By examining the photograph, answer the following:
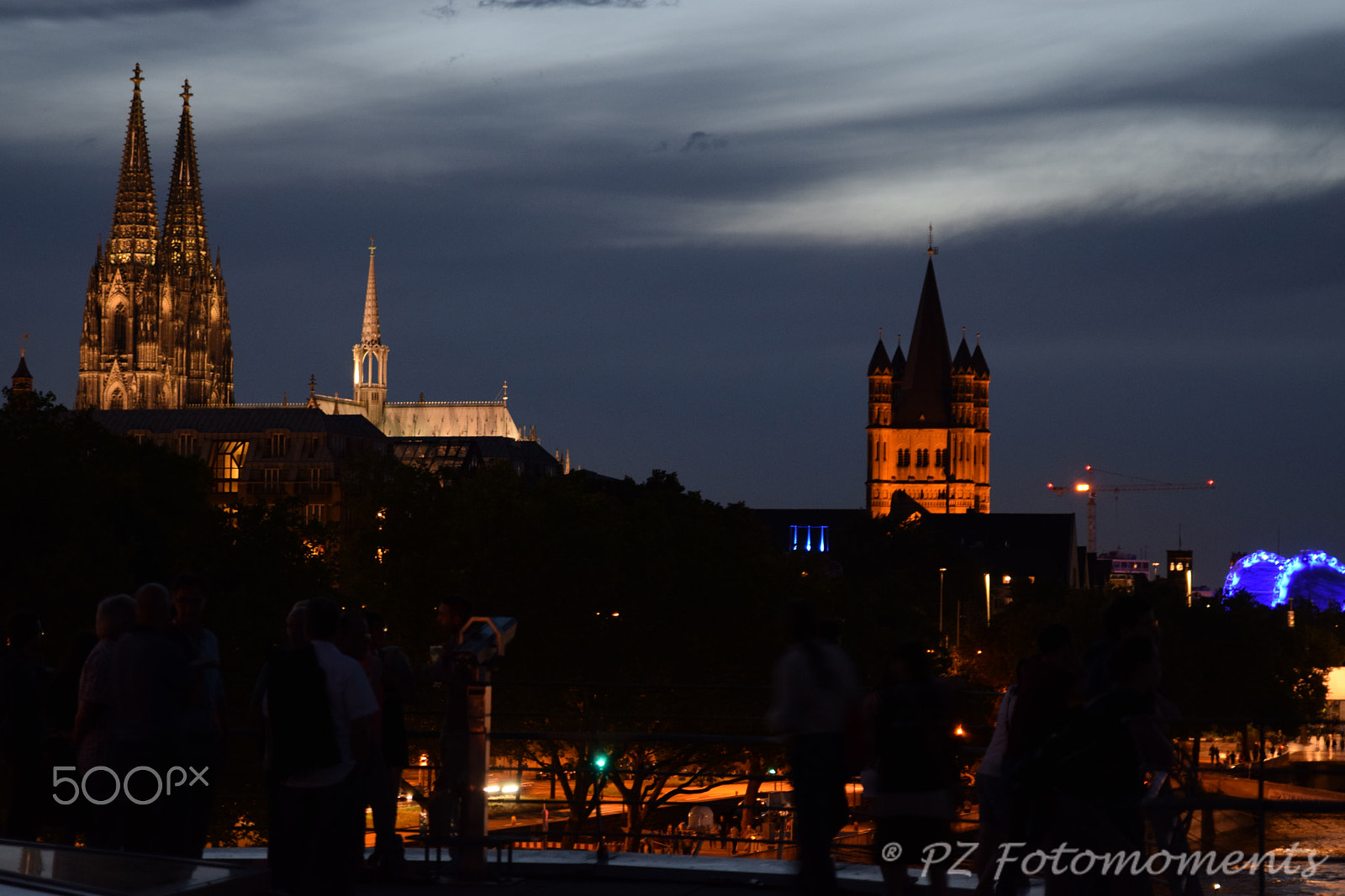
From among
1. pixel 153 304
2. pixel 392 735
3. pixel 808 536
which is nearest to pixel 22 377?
pixel 153 304

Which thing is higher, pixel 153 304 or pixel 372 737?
pixel 153 304

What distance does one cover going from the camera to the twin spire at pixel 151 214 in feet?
630

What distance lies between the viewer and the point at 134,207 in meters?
194

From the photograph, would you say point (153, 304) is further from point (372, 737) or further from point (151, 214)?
point (372, 737)

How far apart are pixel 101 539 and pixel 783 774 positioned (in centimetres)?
3404

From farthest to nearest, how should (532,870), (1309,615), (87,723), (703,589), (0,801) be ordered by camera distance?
(1309,615)
(703,589)
(0,801)
(532,870)
(87,723)

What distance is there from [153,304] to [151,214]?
38.6 feet

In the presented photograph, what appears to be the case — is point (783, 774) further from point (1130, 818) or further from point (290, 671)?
point (290, 671)

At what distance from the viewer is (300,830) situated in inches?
363

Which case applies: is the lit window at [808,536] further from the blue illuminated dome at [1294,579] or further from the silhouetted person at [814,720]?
the silhouetted person at [814,720]

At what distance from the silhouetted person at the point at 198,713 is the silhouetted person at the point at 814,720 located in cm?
330

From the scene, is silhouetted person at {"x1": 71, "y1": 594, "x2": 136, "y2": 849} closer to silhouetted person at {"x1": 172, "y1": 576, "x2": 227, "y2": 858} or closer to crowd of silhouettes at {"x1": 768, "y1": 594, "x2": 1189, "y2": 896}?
silhouetted person at {"x1": 172, "y1": 576, "x2": 227, "y2": 858}

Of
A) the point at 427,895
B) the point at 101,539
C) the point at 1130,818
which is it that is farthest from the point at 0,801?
the point at 1130,818

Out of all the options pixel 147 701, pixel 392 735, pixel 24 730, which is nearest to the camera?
pixel 147 701
